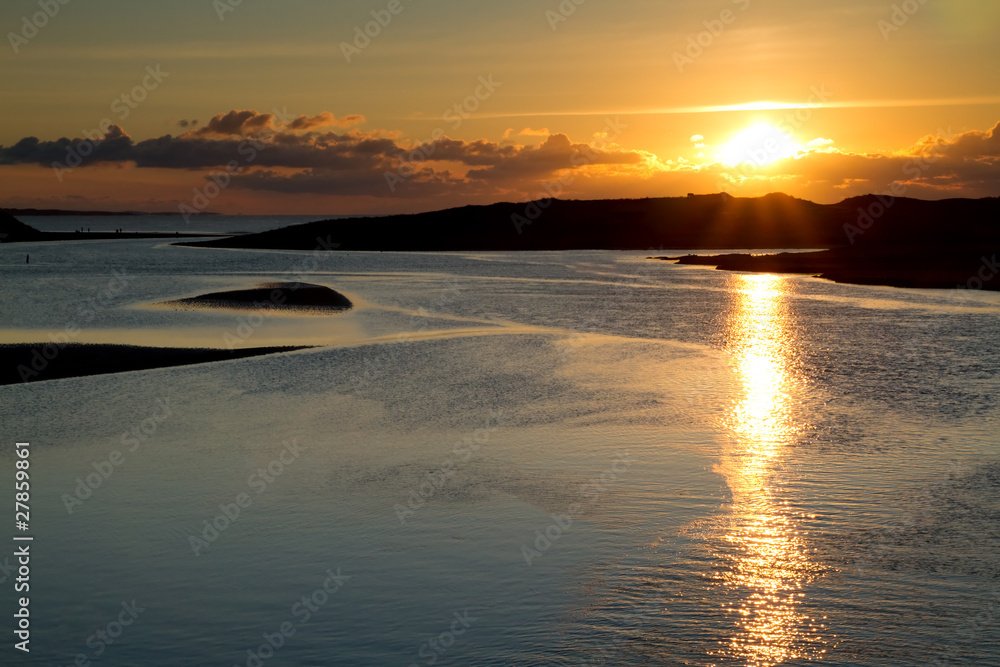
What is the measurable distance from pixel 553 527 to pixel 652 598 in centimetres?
324

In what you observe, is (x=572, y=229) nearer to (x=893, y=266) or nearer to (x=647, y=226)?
(x=647, y=226)

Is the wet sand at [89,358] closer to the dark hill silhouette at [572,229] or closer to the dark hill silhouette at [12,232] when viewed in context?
the dark hill silhouette at [572,229]

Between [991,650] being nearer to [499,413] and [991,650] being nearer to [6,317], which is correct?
[499,413]

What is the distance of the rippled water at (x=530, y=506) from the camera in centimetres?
1079

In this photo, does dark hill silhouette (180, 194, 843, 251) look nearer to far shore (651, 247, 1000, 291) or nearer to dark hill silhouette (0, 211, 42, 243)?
dark hill silhouette (0, 211, 42, 243)

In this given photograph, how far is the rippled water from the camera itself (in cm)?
1079

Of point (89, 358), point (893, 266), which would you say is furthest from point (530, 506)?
point (893, 266)

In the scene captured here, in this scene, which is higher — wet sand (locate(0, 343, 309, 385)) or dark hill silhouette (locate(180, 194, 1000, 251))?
dark hill silhouette (locate(180, 194, 1000, 251))

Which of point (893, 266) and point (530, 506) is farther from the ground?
point (893, 266)

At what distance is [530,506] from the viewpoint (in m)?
15.8

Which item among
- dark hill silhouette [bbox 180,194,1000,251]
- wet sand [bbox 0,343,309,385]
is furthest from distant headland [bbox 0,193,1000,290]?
wet sand [bbox 0,343,309,385]

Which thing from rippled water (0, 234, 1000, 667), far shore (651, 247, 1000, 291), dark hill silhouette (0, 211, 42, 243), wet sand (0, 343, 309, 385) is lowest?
rippled water (0, 234, 1000, 667)

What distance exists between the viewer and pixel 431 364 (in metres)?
32.0

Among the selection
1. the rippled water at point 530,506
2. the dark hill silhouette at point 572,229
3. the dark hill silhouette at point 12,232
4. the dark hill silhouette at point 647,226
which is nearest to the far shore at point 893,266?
the dark hill silhouette at point 647,226
